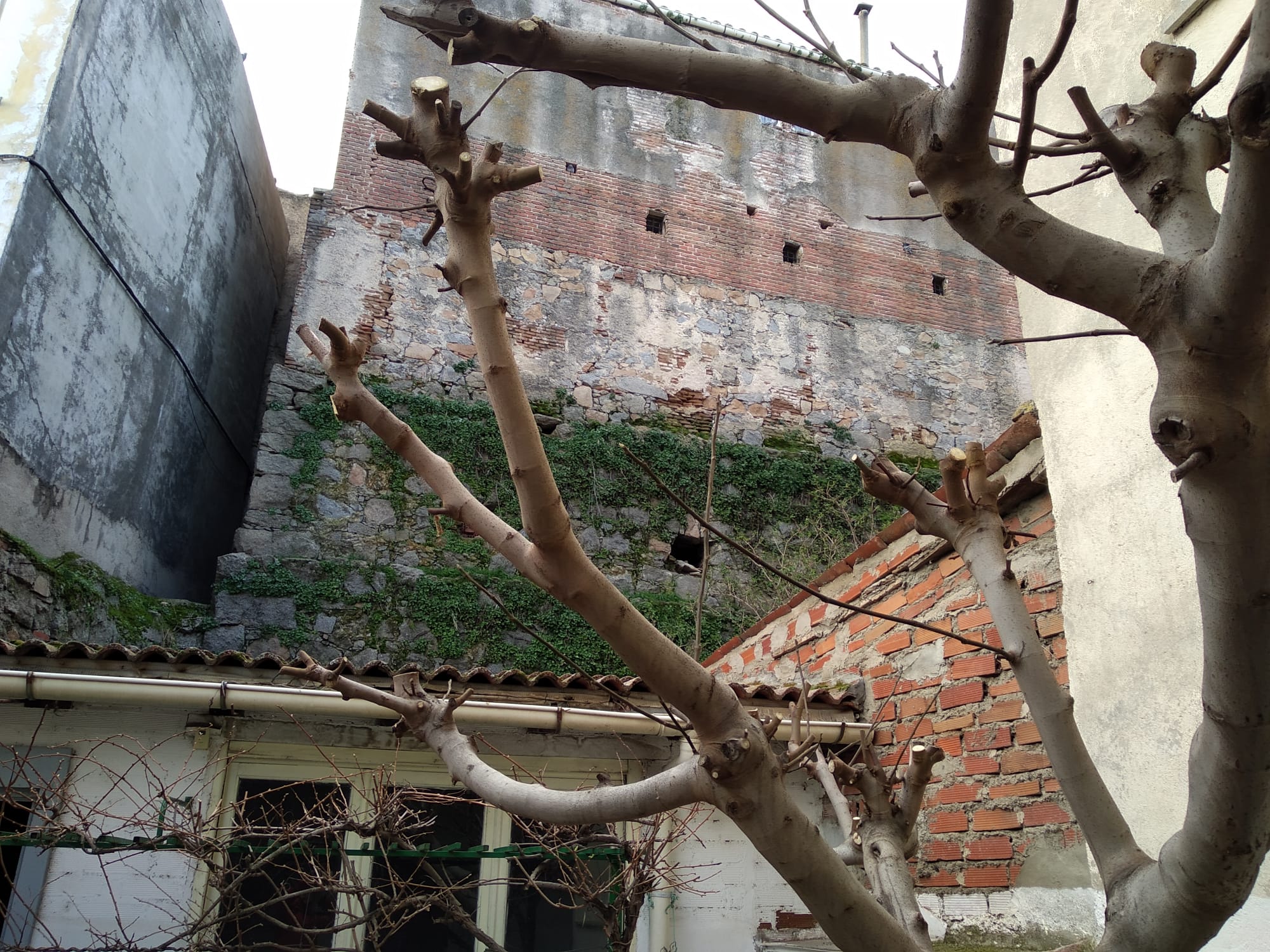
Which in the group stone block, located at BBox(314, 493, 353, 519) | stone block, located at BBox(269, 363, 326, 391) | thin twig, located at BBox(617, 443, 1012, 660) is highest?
stone block, located at BBox(269, 363, 326, 391)

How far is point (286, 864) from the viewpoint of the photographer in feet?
14.7

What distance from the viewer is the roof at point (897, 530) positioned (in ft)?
13.0

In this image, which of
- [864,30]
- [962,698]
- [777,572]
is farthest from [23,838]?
[864,30]

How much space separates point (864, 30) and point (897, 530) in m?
11.5

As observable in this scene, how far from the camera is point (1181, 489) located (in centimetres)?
133

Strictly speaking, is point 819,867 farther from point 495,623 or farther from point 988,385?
point 988,385

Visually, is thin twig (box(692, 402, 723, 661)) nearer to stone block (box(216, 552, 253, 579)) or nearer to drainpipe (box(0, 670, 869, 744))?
drainpipe (box(0, 670, 869, 744))

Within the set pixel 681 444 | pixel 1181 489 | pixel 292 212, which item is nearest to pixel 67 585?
pixel 681 444

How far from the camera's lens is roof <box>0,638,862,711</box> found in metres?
4.36

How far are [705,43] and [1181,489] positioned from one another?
1058mm

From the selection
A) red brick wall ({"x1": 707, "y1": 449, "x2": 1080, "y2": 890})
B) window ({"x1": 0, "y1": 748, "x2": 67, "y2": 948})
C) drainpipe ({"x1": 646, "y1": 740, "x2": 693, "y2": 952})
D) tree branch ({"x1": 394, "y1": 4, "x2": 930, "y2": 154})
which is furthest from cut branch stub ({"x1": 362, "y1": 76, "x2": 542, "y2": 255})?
drainpipe ({"x1": 646, "y1": 740, "x2": 693, "y2": 952})

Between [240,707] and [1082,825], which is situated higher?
[240,707]

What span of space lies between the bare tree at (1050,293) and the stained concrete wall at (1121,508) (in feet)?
4.16

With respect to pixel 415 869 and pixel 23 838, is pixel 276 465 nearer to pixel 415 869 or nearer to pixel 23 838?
pixel 23 838
